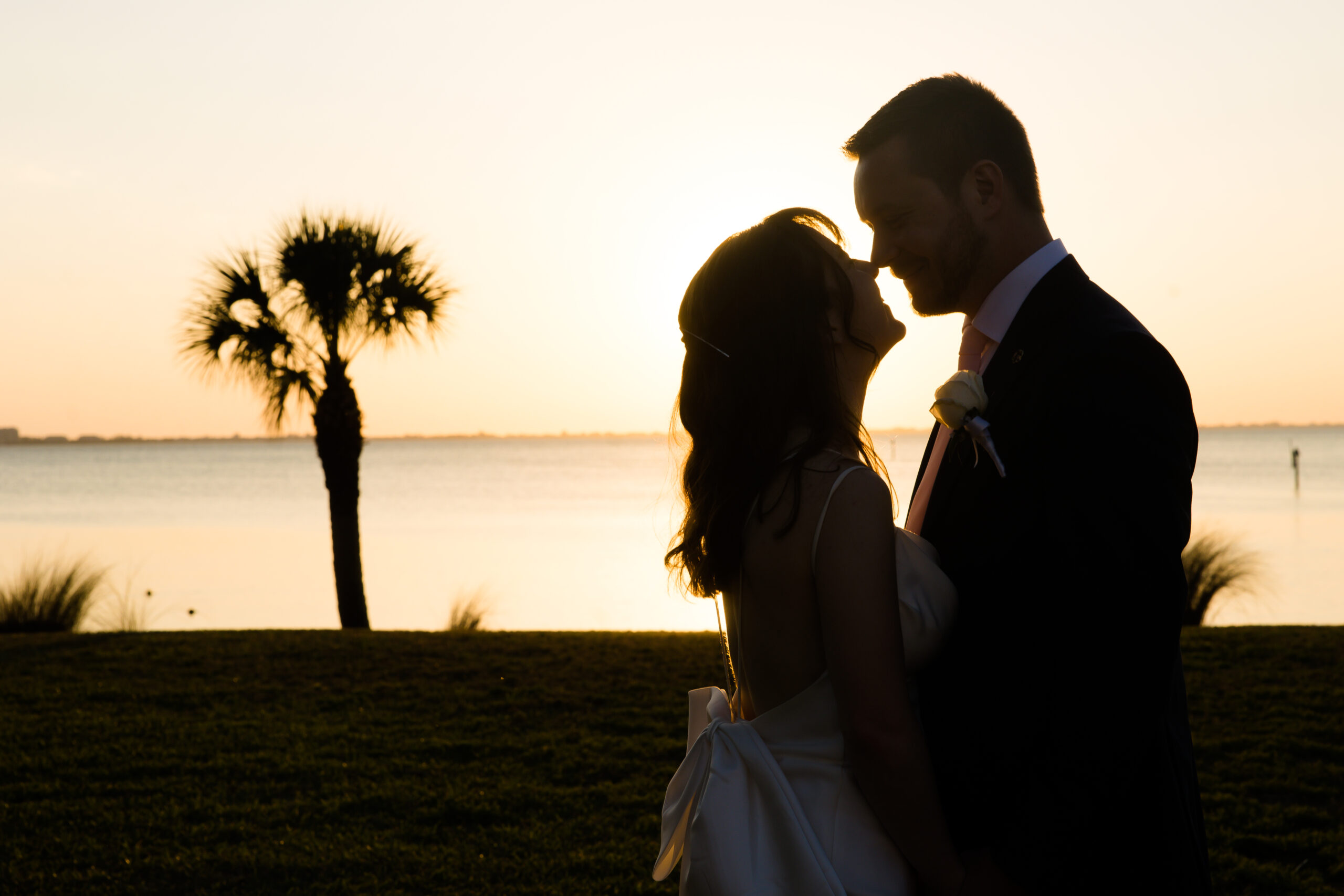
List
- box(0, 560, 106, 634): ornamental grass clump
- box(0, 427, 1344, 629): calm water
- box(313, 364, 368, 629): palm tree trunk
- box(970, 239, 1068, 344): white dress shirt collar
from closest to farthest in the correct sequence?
box(970, 239, 1068, 344): white dress shirt collar, box(0, 560, 106, 634): ornamental grass clump, box(313, 364, 368, 629): palm tree trunk, box(0, 427, 1344, 629): calm water

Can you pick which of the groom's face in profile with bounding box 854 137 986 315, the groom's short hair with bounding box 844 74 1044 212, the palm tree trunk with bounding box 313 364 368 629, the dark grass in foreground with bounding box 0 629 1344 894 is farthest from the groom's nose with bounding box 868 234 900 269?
the palm tree trunk with bounding box 313 364 368 629

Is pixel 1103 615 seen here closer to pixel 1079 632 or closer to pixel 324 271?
pixel 1079 632

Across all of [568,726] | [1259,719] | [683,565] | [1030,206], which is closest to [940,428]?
[1030,206]

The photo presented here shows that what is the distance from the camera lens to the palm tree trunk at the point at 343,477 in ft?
44.1

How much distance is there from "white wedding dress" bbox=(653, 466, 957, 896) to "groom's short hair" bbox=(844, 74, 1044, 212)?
80 centimetres

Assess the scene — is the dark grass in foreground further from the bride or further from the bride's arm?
the bride's arm

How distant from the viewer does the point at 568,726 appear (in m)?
7.30

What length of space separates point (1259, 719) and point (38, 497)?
62.1 m

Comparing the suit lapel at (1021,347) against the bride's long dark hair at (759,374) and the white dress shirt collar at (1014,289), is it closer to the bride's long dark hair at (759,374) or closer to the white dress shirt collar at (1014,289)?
the white dress shirt collar at (1014,289)

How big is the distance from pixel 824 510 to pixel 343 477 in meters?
12.9

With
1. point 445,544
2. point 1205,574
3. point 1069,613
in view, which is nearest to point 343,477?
point 1205,574

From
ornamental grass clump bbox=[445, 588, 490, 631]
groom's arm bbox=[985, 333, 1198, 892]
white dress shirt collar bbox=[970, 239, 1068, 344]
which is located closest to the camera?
groom's arm bbox=[985, 333, 1198, 892]

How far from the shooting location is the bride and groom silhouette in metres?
1.69

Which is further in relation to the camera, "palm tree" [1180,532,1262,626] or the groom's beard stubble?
"palm tree" [1180,532,1262,626]
